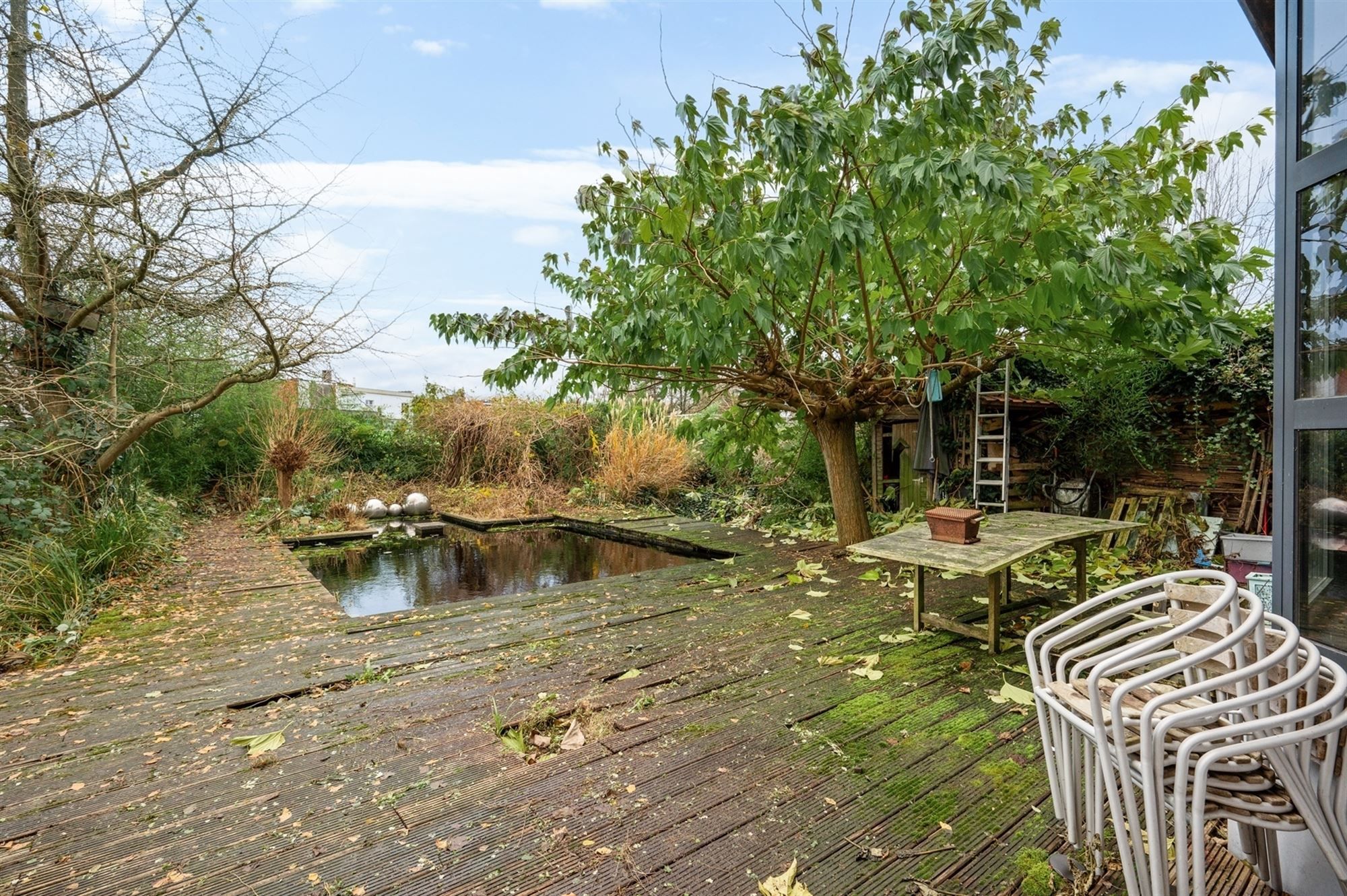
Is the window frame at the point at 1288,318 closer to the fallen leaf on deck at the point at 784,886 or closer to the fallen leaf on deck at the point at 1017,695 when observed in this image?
the fallen leaf on deck at the point at 1017,695

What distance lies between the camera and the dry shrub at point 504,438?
32.5 ft

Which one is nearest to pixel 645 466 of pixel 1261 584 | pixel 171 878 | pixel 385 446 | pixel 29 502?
pixel 385 446

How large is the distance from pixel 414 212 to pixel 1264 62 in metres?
5.88

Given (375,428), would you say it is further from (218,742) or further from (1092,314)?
(1092,314)

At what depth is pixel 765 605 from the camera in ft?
13.3

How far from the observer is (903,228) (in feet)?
11.3

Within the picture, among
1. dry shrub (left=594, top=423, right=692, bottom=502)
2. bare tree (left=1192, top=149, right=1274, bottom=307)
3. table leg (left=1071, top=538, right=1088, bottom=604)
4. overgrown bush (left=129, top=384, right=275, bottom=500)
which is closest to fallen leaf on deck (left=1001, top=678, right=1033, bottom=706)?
table leg (left=1071, top=538, right=1088, bottom=604)

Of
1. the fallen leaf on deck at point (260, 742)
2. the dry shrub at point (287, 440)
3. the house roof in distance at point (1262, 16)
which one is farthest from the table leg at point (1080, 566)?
the dry shrub at point (287, 440)

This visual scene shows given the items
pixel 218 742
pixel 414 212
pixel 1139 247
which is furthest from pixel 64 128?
pixel 1139 247

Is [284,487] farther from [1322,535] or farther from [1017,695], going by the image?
[1322,535]

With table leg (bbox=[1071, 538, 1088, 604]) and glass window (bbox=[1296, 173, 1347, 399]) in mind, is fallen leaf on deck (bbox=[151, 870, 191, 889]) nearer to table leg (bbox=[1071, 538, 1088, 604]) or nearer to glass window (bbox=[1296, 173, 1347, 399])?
glass window (bbox=[1296, 173, 1347, 399])

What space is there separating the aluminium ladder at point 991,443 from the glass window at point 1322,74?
13.6 ft

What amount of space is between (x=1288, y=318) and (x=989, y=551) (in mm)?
1684

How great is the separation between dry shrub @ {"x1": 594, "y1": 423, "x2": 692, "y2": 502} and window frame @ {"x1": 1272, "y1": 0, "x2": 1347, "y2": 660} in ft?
25.5
